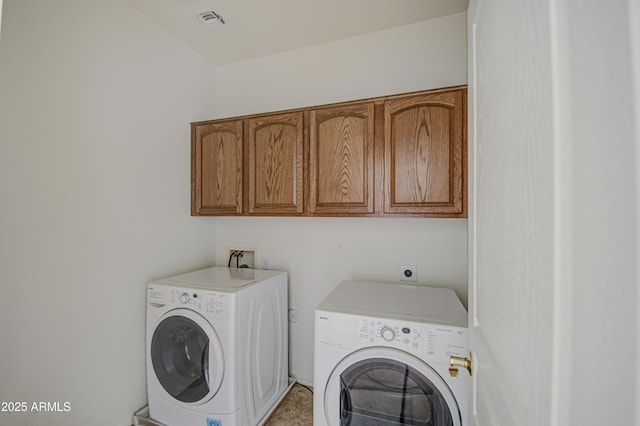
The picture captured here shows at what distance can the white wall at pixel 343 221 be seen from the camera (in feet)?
5.76

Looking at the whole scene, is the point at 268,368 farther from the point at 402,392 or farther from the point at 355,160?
the point at 355,160

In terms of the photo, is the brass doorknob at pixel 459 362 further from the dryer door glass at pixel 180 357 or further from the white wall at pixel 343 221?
the dryer door glass at pixel 180 357

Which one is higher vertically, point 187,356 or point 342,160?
point 342,160

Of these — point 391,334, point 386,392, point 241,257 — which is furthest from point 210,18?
point 386,392

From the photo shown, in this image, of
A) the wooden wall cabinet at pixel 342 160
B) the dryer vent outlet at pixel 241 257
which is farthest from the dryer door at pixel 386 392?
the dryer vent outlet at pixel 241 257

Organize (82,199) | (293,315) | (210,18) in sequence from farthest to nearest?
(293,315) → (210,18) → (82,199)

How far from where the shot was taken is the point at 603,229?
0.85 ft

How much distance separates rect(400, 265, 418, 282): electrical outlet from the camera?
5.94ft

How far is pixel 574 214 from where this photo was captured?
0.28m

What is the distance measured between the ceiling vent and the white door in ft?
6.20

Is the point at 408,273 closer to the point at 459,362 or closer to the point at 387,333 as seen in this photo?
the point at 387,333

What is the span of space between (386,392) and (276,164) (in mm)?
1490

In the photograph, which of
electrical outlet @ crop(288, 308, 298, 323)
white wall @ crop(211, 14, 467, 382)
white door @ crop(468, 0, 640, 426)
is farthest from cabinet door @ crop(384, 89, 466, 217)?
electrical outlet @ crop(288, 308, 298, 323)

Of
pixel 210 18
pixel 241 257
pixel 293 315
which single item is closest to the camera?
pixel 210 18
